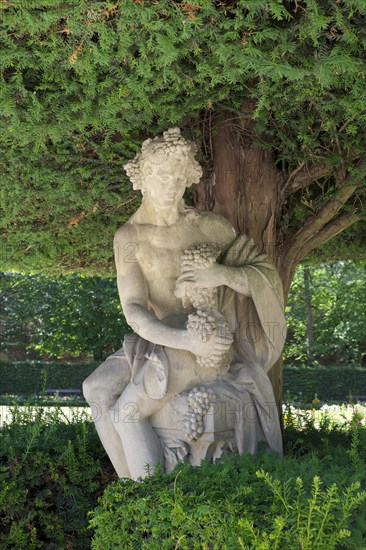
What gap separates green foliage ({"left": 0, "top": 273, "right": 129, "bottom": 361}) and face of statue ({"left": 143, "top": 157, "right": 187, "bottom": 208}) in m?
19.0

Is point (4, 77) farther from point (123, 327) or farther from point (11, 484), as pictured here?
point (123, 327)

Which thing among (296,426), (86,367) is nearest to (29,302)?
(86,367)

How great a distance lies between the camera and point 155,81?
452 centimetres

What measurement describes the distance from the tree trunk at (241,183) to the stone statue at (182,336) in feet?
1.96

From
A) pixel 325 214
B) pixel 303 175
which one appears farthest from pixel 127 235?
pixel 325 214

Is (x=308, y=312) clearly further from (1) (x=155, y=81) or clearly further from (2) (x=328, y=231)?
(1) (x=155, y=81)

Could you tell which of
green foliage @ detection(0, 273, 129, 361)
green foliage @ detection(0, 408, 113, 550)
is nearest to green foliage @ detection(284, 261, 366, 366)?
green foliage @ detection(0, 273, 129, 361)

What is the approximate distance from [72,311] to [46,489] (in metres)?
19.9

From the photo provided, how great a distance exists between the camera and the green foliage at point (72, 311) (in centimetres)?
2470

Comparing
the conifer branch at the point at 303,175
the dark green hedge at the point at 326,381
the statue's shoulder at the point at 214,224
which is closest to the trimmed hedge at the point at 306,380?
the dark green hedge at the point at 326,381

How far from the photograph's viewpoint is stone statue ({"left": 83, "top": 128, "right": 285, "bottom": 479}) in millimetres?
4859

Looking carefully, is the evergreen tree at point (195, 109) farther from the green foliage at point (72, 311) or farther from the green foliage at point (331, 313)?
the green foliage at point (331, 313)

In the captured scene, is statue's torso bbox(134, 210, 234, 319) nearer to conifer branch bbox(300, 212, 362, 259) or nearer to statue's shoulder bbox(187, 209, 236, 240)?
statue's shoulder bbox(187, 209, 236, 240)

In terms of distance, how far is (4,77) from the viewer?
4617 millimetres
